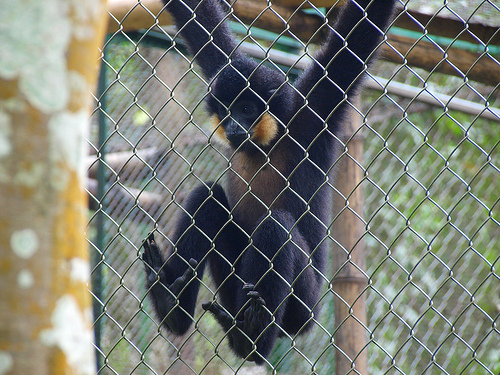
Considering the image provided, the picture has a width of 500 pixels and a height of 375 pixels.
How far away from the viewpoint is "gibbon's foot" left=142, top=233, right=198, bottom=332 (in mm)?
3084

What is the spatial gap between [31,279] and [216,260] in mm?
2742

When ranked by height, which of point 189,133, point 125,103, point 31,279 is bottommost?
point 189,133

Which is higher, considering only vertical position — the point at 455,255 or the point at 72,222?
the point at 72,222

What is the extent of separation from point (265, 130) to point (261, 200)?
0.45m

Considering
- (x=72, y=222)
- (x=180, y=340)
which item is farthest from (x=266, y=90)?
(x=72, y=222)

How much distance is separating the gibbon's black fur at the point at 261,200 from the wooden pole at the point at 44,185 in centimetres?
182

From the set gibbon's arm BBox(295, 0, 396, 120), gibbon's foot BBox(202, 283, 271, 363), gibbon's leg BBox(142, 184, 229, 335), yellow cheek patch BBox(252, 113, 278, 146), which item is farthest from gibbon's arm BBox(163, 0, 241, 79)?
gibbon's foot BBox(202, 283, 271, 363)

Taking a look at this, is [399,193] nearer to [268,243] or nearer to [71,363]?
[268,243]

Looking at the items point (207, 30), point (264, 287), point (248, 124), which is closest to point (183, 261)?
point (264, 287)

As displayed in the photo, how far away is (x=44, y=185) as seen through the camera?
87 cm

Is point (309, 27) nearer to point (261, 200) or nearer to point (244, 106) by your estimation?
point (244, 106)

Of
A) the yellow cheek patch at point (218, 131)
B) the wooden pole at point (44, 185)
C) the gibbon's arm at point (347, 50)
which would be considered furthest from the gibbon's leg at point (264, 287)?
the wooden pole at point (44, 185)

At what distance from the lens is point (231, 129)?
3.41 metres

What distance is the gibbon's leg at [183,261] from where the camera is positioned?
3107 mm
